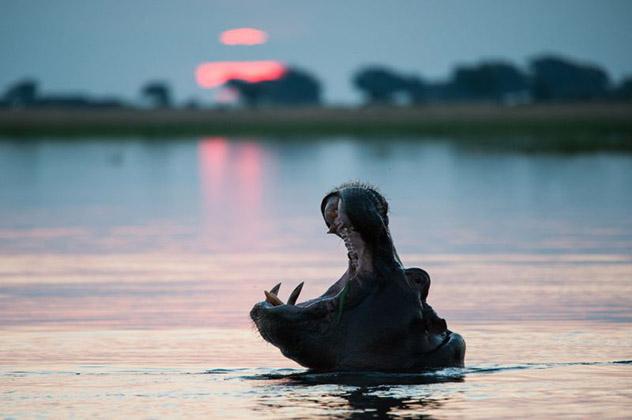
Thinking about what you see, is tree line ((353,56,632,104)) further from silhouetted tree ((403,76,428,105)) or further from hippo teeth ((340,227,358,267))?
hippo teeth ((340,227,358,267))

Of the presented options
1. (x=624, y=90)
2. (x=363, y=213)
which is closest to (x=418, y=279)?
(x=363, y=213)

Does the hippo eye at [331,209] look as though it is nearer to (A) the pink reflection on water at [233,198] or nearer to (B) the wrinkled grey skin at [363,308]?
(B) the wrinkled grey skin at [363,308]

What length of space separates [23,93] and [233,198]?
124 meters

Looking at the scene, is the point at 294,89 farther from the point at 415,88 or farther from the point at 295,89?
the point at 415,88

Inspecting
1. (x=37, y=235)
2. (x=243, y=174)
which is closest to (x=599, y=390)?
(x=37, y=235)

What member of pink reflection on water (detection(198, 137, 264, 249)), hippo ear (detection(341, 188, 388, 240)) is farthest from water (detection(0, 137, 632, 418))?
hippo ear (detection(341, 188, 388, 240))

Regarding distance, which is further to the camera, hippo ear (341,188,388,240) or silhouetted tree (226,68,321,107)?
silhouetted tree (226,68,321,107)

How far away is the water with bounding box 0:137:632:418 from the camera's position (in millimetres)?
9648

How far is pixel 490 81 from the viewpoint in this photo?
149 m

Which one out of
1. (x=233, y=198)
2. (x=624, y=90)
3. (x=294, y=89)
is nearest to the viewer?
(x=233, y=198)

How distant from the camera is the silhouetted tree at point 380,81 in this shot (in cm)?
16438

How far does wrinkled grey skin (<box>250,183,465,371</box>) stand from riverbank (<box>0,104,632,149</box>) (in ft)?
235

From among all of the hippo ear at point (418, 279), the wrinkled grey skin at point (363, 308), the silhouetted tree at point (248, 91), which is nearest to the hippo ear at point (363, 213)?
the wrinkled grey skin at point (363, 308)

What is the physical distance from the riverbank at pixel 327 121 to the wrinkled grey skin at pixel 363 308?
71.5 metres
